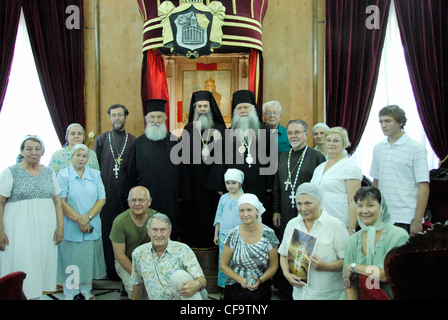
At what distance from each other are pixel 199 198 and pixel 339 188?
161cm

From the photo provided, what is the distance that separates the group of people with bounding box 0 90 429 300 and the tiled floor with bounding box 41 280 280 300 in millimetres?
167

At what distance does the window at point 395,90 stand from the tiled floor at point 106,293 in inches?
123

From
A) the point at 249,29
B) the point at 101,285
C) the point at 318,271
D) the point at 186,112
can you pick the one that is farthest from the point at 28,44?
the point at 318,271

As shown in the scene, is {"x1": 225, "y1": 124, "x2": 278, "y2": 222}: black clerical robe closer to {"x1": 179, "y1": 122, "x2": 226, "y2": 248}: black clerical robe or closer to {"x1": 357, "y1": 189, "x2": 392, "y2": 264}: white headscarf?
{"x1": 179, "y1": 122, "x2": 226, "y2": 248}: black clerical robe

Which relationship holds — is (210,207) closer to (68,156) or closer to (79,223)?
(79,223)

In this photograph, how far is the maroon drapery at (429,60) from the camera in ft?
19.4

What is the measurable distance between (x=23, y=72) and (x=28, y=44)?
0.39 metres

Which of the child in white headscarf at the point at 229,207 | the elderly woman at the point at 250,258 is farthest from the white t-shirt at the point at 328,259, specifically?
the child in white headscarf at the point at 229,207

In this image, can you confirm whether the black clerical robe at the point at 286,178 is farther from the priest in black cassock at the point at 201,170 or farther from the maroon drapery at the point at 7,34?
the maroon drapery at the point at 7,34

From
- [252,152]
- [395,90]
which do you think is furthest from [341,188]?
[395,90]

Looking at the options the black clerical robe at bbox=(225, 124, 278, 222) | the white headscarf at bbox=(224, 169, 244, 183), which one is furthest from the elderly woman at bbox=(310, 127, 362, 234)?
the black clerical robe at bbox=(225, 124, 278, 222)

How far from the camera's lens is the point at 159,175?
181 inches

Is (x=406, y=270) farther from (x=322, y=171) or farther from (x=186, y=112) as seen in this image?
(x=186, y=112)
